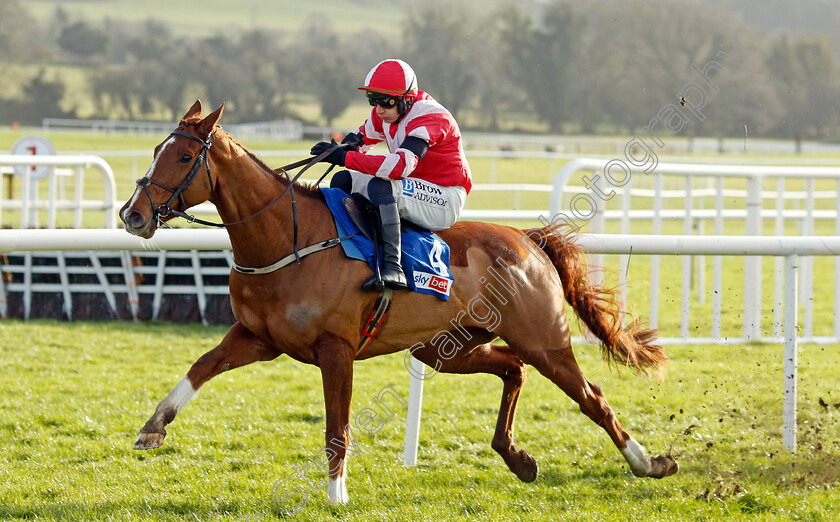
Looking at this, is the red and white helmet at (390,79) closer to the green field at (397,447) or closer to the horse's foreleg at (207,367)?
the horse's foreleg at (207,367)

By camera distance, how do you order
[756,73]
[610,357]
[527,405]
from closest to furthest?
[610,357] → [527,405] → [756,73]

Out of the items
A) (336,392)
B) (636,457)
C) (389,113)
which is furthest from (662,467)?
(389,113)

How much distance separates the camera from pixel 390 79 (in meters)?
3.53

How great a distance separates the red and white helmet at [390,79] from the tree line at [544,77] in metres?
21.1

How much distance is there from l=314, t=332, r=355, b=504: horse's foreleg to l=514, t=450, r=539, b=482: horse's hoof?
873 mm

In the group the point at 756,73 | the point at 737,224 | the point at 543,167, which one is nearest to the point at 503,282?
the point at 737,224

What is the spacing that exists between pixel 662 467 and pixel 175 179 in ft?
A: 7.84

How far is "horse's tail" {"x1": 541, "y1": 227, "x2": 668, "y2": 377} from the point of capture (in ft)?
13.3

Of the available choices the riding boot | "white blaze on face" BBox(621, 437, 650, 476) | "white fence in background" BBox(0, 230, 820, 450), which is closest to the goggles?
the riding boot

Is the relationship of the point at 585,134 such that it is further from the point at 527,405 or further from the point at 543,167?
the point at 527,405

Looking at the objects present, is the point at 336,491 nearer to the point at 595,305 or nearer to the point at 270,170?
the point at 270,170

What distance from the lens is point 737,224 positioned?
18.8 metres

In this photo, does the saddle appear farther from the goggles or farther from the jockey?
the goggles

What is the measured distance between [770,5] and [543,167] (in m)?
18.9
